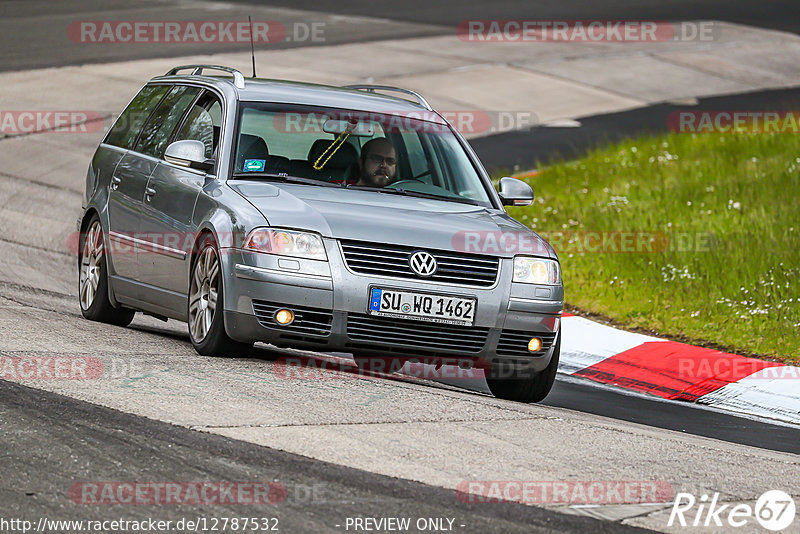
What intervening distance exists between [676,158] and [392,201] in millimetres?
10089

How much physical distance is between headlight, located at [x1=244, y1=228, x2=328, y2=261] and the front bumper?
0.13 feet

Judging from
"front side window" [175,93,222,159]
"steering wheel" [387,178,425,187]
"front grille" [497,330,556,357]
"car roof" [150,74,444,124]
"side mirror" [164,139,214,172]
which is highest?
"car roof" [150,74,444,124]

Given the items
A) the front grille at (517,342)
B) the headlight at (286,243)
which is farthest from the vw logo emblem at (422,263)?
the front grille at (517,342)

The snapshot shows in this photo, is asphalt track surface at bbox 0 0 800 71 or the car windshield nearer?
the car windshield

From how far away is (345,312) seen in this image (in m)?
7.61

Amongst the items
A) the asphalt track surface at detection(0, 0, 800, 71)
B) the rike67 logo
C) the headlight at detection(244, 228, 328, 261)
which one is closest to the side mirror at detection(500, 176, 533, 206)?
the headlight at detection(244, 228, 328, 261)

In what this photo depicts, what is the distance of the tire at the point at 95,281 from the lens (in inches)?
382

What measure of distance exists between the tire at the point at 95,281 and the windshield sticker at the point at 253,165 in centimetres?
162

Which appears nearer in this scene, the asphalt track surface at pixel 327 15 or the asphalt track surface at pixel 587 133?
the asphalt track surface at pixel 587 133

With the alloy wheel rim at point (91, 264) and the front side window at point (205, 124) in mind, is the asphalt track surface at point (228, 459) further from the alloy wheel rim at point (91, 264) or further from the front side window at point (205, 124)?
the alloy wheel rim at point (91, 264)

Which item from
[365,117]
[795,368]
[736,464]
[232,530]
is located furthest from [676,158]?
[232,530]

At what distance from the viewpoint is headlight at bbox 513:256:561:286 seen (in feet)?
26.2

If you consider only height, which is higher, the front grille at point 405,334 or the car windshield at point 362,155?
the car windshield at point 362,155

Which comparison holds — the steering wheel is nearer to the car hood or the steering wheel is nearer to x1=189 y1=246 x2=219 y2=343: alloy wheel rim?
the car hood
